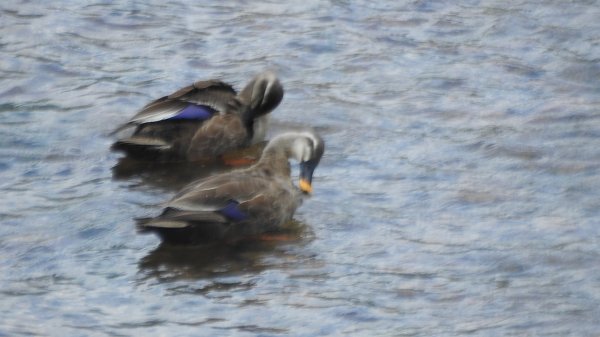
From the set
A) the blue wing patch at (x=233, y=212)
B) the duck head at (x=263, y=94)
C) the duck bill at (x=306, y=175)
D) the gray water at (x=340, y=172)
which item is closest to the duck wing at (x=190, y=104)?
the duck head at (x=263, y=94)

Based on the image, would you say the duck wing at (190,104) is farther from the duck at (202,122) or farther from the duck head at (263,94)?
the duck head at (263,94)

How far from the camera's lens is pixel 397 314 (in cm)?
834

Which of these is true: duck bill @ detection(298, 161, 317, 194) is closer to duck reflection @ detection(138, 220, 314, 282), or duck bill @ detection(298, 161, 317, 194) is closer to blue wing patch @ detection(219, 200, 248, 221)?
duck reflection @ detection(138, 220, 314, 282)

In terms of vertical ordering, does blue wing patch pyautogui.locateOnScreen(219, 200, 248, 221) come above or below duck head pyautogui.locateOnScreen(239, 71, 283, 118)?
below

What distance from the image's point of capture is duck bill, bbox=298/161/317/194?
1024 cm

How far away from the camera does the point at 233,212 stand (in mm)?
9539

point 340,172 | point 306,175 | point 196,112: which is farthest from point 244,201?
point 196,112

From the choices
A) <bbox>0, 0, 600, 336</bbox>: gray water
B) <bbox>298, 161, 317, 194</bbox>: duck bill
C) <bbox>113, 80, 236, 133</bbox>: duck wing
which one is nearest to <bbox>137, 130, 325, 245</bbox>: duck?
<bbox>298, 161, 317, 194</bbox>: duck bill

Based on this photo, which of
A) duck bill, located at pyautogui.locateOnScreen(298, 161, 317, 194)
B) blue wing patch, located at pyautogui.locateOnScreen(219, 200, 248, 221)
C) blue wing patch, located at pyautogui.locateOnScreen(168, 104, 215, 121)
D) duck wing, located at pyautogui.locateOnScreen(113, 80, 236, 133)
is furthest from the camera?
blue wing patch, located at pyautogui.locateOnScreen(168, 104, 215, 121)

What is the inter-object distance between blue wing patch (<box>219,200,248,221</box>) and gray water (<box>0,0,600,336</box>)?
0.71 feet

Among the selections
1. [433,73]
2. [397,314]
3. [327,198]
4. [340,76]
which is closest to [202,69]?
[340,76]

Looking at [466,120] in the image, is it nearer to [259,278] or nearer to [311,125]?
[311,125]

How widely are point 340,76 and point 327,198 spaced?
3144 mm

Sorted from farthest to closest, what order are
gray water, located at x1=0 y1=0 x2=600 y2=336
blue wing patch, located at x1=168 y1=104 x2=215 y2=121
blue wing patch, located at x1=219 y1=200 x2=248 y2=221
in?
blue wing patch, located at x1=168 y1=104 x2=215 y2=121, blue wing patch, located at x1=219 y1=200 x2=248 y2=221, gray water, located at x1=0 y1=0 x2=600 y2=336
